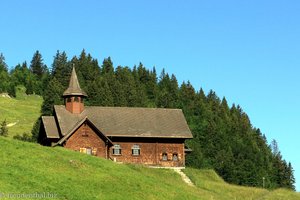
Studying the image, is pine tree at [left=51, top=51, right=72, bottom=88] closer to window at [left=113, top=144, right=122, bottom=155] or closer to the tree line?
the tree line

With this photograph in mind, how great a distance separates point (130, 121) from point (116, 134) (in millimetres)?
3515

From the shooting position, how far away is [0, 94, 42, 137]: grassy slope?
117 m

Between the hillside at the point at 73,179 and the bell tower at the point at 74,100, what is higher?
the bell tower at the point at 74,100

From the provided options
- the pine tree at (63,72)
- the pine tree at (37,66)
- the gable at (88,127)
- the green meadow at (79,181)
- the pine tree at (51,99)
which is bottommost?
the green meadow at (79,181)

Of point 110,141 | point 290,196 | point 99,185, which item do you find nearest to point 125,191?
point 99,185

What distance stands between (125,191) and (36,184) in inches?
264

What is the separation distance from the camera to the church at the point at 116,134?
59.4 metres

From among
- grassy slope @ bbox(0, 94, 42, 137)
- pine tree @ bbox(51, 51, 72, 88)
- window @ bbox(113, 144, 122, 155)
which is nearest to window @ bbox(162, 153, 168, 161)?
window @ bbox(113, 144, 122, 155)

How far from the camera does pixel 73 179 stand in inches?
1422

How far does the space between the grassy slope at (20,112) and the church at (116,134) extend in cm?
4626

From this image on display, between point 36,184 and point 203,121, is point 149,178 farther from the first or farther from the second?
point 203,121

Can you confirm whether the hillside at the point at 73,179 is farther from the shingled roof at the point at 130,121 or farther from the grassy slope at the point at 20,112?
the grassy slope at the point at 20,112

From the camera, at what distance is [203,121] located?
371 feet

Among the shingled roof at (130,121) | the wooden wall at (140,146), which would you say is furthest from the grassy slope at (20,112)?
the wooden wall at (140,146)
